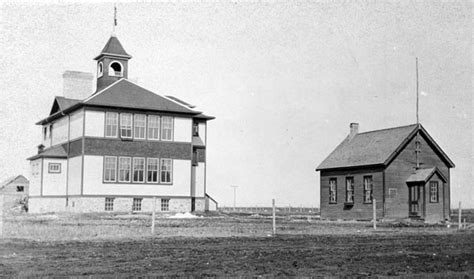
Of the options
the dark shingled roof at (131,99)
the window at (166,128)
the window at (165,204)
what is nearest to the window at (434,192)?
the dark shingled roof at (131,99)

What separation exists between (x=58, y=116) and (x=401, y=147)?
29084mm

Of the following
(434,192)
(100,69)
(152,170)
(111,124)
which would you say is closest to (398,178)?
(434,192)

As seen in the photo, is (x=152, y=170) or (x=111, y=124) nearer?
(x=111, y=124)

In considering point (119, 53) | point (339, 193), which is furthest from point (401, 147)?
point (119, 53)

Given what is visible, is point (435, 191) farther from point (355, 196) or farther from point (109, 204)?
point (109, 204)

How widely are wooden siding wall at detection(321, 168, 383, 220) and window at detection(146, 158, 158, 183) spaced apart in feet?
44.2

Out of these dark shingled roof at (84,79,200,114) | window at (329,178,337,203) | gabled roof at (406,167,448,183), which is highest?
dark shingled roof at (84,79,200,114)

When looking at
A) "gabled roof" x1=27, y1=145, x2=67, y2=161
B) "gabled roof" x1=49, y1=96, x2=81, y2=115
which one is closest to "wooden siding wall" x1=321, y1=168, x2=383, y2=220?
"gabled roof" x1=27, y1=145, x2=67, y2=161

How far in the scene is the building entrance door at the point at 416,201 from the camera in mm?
42438

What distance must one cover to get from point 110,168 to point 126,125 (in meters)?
3.58

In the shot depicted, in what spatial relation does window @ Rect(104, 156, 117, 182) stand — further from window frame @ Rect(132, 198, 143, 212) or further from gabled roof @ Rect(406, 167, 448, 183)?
gabled roof @ Rect(406, 167, 448, 183)

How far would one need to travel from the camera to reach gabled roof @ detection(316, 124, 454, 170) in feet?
142

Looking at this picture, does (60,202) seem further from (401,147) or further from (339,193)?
(401,147)

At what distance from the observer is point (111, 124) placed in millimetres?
47375
